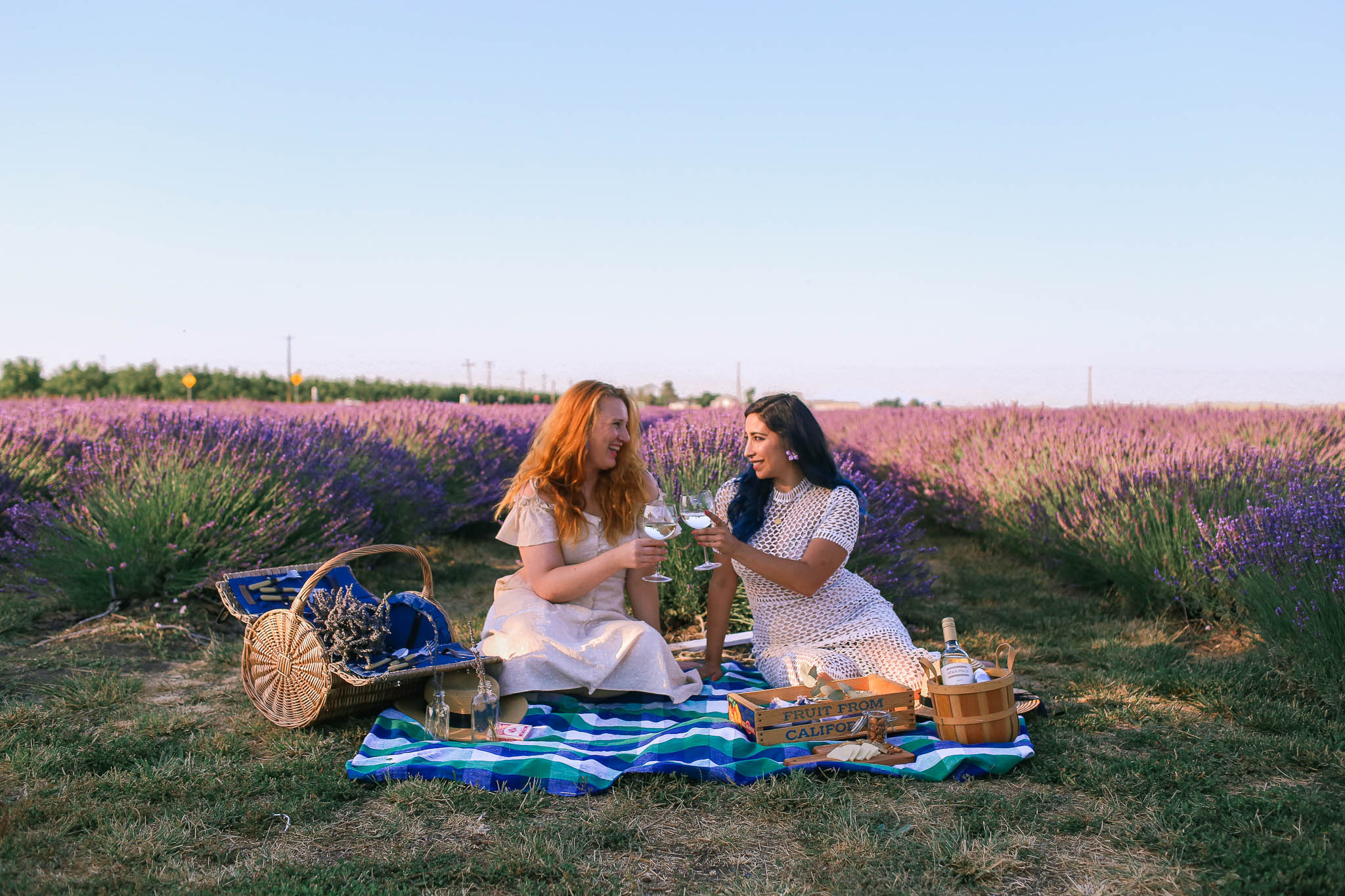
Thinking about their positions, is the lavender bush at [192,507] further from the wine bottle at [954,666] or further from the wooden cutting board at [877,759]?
the wine bottle at [954,666]

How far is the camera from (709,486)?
4.73m

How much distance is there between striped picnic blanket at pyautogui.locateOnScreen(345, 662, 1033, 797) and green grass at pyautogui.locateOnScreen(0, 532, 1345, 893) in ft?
0.17

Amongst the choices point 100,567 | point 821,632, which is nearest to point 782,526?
point 821,632

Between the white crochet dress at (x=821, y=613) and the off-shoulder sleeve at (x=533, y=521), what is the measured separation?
2.54 ft

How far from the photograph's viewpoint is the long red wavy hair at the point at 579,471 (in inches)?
139

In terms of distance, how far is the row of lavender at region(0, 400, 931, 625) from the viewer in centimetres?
482

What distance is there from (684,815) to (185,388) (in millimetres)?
26859

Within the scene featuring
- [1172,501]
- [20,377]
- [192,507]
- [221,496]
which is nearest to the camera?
[192,507]

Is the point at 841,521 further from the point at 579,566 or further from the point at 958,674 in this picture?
the point at 579,566

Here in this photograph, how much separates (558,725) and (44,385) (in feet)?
83.1

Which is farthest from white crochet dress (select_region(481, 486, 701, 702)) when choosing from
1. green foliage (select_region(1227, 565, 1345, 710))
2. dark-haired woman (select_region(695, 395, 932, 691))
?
green foliage (select_region(1227, 565, 1345, 710))

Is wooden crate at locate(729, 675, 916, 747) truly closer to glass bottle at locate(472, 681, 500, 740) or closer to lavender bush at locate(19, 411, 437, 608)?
glass bottle at locate(472, 681, 500, 740)

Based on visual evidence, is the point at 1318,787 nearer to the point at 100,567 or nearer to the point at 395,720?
the point at 395,720

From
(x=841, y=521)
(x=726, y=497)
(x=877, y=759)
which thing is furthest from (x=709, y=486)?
(x=877, y=759)
